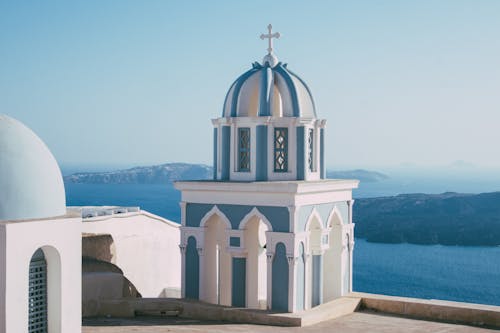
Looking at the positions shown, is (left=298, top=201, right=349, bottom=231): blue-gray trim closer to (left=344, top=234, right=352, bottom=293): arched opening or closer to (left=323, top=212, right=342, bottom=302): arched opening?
(left=323, top=212, right=342, bottom=302): arched opening

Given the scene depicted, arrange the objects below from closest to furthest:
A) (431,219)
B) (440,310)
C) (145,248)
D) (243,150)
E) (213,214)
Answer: (440,310)
(213,214)
(243,150)
(145,248)
(431,219)

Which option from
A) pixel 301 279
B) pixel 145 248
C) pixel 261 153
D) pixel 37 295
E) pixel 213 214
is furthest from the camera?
pixel 145 248

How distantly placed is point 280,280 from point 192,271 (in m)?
2.09

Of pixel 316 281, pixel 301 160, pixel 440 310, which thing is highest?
pixel 301 160

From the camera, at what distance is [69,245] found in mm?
10023

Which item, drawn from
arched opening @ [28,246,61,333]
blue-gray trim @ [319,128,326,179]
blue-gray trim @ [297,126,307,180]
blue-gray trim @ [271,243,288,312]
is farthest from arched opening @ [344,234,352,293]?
arched opening @ [28,246,61,333]

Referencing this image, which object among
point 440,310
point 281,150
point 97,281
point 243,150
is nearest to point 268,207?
point 281,150

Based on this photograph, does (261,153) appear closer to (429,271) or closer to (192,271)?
(192,271)

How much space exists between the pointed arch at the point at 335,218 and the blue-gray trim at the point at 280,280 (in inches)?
61.7

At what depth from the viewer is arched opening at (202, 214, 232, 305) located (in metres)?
15.9

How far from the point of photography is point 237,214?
15242 mm

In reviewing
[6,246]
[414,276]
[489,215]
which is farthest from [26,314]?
[489,215]

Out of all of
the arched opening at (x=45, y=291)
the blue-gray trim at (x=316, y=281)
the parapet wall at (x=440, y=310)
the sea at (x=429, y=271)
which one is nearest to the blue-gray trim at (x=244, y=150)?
the blue-gray trim at (x=316, y=281)

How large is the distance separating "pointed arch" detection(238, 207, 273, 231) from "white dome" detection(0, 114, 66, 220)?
17.8 ft
